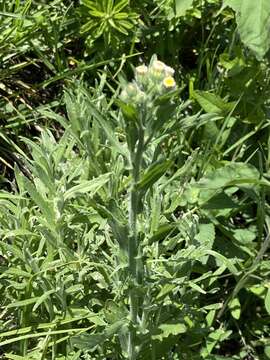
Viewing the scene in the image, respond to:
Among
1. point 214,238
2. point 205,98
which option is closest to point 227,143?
point 205,98

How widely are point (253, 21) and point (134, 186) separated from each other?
0.90 meters

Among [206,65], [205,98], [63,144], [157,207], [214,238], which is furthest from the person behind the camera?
[206,65]

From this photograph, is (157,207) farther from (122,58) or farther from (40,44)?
(40,44)

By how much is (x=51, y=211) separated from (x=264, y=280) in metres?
0.79

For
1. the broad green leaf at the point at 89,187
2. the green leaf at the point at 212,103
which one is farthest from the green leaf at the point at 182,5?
the broad green leaf at the point at 89,187

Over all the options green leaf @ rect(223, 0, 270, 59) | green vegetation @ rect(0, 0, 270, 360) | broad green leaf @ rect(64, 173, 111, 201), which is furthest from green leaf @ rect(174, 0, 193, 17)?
broad green leaf @ rect(64, 173, 111, 201)

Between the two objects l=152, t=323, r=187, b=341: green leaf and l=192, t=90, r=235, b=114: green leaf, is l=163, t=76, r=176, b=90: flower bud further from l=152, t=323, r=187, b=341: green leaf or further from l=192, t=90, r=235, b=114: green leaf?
l=192, t=90, r=235, b=114: green leaf

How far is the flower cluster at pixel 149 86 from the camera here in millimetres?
1500

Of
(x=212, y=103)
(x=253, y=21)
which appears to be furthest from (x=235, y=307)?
(x=253, y=21)

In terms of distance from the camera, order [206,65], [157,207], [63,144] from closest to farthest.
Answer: [157,207]
[63,144]
[206,65]

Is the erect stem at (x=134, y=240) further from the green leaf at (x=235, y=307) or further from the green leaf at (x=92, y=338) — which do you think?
the green leaf at (x=235, y=307)

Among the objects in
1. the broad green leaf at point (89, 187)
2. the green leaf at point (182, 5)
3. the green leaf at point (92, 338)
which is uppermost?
the green leaf at point (182, 5)

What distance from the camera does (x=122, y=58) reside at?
2707 millimetres

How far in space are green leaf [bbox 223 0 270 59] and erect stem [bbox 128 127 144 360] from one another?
0.85 m
